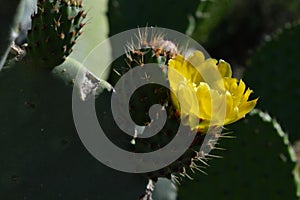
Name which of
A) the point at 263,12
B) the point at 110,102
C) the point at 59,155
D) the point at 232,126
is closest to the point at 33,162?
the point at 59,155

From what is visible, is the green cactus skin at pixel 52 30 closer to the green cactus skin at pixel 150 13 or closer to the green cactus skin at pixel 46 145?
the green cactus skin at pixel 46 145

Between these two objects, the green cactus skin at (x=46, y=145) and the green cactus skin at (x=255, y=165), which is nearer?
the green cactus skin at (x=46, y=145)

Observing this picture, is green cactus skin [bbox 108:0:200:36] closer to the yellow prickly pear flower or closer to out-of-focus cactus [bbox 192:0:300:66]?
the yellow prickly pear flower

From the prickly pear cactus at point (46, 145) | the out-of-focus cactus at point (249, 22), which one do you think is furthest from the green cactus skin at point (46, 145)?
the out-of-focus cactus at point (249, 22)

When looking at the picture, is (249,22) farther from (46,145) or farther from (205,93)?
(205,93)

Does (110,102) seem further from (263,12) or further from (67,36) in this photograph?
(263,12)

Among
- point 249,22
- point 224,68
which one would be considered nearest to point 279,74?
point 224,68
